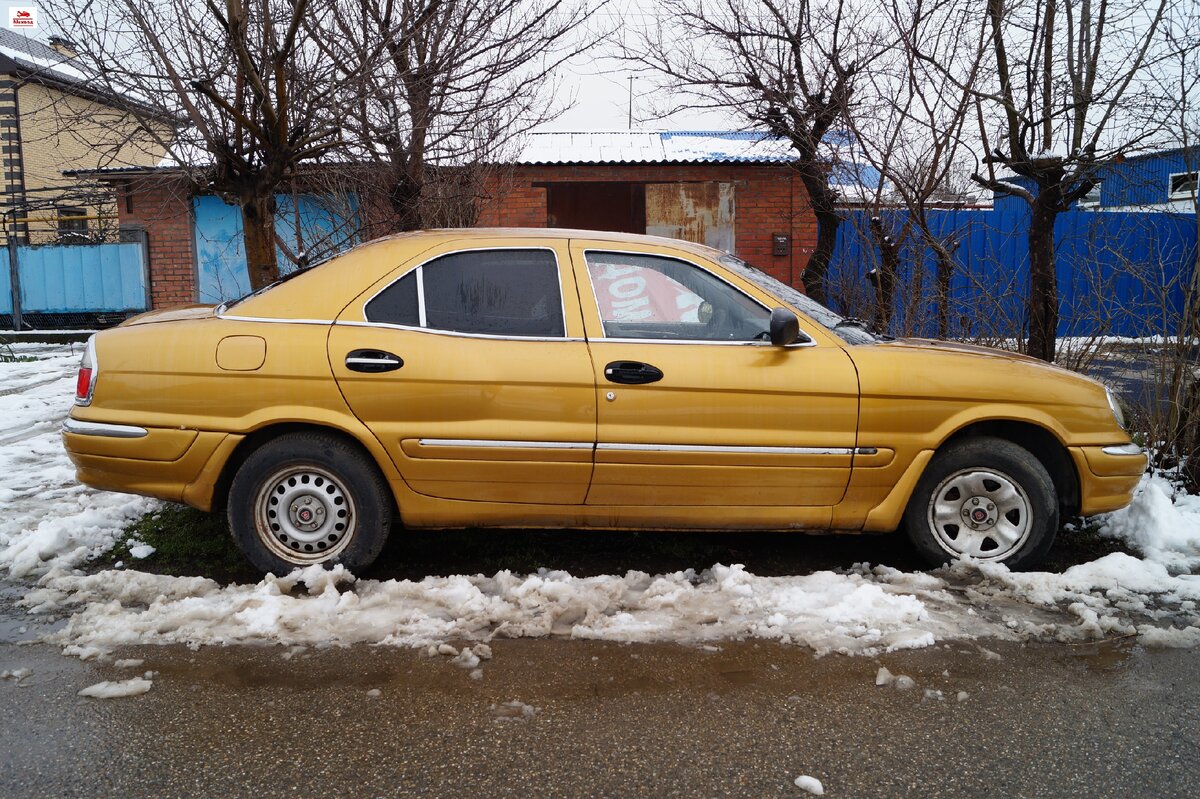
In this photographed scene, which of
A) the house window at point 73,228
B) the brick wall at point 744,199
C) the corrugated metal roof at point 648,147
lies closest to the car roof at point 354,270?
the corrugated metal roof at point 648,147

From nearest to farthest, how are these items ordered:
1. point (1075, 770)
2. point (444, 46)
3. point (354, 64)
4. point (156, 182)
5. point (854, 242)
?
point (1075, 770) → point (354, 64) → point (444, 46) → point (156, 182) → point (854, 242)

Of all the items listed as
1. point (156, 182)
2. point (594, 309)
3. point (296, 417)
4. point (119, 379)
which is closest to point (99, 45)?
point (156, 182)

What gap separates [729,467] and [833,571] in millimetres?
770

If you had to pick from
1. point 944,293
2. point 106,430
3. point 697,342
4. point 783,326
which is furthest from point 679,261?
point 944,293

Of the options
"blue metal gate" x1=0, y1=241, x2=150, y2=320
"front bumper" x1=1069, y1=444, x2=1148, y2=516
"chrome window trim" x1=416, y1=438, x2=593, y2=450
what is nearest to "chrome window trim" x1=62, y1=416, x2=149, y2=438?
"chrome window trim" x1=416, y1=438, x2=593, y2=450

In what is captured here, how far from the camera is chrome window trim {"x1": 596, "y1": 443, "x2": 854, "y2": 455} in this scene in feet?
13.1

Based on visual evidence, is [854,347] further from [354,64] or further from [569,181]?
[569,181]

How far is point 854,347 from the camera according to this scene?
4172mm

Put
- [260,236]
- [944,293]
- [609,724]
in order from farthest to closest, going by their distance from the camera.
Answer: [944,293], [260,236], [609,724]

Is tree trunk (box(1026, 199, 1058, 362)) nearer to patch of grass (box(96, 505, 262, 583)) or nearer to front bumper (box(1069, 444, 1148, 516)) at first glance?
front bumper (box(1069, 444, 1148, 516))

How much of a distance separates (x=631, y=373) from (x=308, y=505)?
1608 mm

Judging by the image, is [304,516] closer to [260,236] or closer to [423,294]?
[423,294]

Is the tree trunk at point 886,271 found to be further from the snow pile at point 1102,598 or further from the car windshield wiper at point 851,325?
the snow pile at point 1102,598

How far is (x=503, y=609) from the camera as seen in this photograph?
12.2 feet
